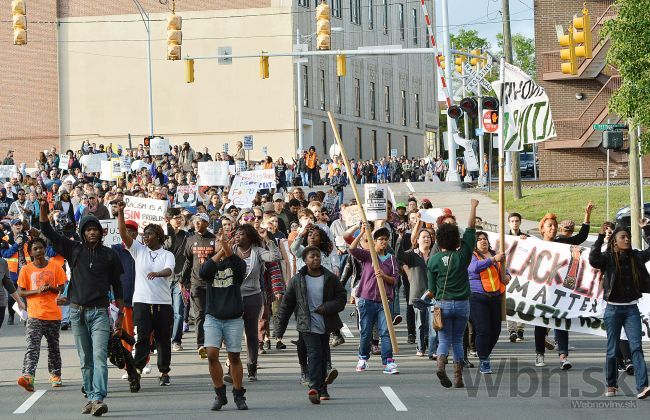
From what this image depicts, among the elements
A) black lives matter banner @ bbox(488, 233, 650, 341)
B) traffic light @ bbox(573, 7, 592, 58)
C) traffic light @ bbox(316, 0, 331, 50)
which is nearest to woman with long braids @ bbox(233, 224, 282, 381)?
black lives matter banner @ bbox(488, 233, 650, 341)

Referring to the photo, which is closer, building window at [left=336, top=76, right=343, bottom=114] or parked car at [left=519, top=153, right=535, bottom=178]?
parked car at [left=519, top=153, right=535, bottom=178]

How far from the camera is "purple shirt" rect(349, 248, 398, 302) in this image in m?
15.7

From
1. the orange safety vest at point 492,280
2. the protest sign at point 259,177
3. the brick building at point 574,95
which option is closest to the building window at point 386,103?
the brick building at point 574,95

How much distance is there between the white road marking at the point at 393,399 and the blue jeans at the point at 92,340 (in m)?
2.75

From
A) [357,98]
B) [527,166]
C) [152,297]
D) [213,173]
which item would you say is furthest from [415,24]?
[152,297]

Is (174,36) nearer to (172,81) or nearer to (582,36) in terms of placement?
(582,36)

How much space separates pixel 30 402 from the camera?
44.9 ft

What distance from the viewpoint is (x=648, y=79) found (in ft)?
86.7

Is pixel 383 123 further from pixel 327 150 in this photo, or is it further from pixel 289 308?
pixel 289 308

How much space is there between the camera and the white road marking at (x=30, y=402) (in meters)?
13.1

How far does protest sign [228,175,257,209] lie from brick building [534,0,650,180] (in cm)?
2777

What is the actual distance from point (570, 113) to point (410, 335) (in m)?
38.6

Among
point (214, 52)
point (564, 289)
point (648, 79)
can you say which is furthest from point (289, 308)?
point (214, 52)

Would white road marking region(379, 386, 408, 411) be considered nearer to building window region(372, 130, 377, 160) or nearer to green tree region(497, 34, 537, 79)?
building window region(372, 130, 377, 160)
